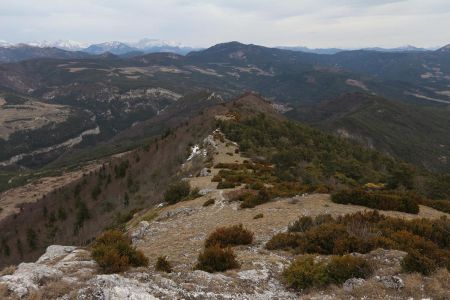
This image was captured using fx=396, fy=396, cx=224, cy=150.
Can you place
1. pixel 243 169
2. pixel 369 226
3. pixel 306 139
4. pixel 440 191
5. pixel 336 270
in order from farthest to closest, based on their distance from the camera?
pixel 306 139 → pixel 440 191 → pixel 243 169 → pixel 369 226 → pixel 336 270

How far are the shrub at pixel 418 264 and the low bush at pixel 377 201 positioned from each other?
1541cm

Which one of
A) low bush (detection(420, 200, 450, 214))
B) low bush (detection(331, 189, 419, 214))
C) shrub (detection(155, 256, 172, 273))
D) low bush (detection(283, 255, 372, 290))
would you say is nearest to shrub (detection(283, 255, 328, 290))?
low bush (detection(283, 255, 372, 290))

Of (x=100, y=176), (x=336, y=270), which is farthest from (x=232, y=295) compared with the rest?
(x=100, y=176)

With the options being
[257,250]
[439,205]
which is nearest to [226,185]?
[439,205]

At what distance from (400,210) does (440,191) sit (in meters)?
40.7

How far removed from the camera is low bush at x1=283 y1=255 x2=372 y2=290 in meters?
14.9

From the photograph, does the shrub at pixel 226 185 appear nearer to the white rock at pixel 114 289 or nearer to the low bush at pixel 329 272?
the low bush at pixel 329 272

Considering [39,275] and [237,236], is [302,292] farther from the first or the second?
[39,275]

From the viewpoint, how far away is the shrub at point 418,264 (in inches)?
575

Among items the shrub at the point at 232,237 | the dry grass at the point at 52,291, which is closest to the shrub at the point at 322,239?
the shrub at the point at 232,237

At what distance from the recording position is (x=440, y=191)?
6406 cm

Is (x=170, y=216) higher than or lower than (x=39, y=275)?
lower

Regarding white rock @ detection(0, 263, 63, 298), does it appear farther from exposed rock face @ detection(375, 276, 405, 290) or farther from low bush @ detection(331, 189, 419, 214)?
low bush @ detection(331, 189, 419, 214)

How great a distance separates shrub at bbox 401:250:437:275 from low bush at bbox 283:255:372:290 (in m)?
Answer: 1.32
